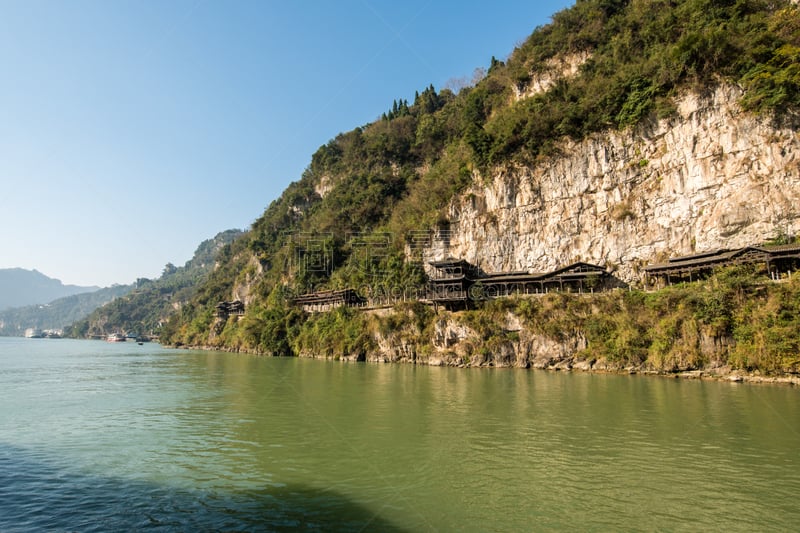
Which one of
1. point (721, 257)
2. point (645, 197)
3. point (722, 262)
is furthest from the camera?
point (645, 197)

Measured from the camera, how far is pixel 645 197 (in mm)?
36125

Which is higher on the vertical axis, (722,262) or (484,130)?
(484,130)

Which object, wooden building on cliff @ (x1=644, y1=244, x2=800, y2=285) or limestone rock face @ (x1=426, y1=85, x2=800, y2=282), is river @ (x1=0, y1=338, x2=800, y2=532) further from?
limestone rock face @ (x1=426, y1=85, x2=800, y2=282)

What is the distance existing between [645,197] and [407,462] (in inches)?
1378

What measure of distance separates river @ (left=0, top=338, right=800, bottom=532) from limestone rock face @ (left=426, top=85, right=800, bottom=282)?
1556 centimetres

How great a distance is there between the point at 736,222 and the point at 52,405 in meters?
43.8

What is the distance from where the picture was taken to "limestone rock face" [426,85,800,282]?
29766 mm

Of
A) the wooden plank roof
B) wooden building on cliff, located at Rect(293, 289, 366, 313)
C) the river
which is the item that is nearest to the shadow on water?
the river

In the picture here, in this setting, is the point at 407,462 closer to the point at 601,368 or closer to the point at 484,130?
the point at 601,368

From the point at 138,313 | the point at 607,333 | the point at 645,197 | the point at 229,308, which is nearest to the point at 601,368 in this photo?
the point at 607,333

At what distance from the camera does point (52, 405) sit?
753 inches

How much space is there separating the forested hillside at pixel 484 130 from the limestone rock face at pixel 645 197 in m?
0.99

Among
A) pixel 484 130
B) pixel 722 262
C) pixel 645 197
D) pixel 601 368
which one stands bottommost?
pixel 601 368

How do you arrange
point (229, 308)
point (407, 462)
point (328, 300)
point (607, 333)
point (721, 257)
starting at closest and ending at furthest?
point (407, 462)
point (721, 257)
point (607, 333)
point (328, 300)
point (229, 308)
